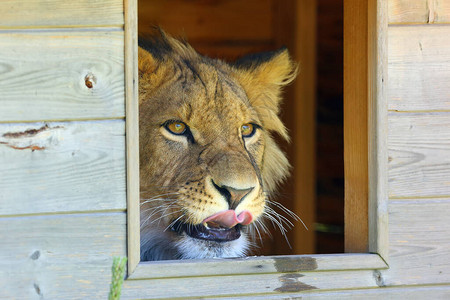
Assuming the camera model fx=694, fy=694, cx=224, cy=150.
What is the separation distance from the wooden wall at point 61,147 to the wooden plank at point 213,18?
322 centimetres

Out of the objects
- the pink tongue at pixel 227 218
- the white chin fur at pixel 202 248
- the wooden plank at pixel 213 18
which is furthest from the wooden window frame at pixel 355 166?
the wooden plank at pixel 213 18

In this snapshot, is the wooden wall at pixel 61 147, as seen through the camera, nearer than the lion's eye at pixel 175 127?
Yes

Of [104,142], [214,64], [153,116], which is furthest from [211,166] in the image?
[214,64]

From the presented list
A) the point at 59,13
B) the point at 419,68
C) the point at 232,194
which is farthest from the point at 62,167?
the point at 419,68

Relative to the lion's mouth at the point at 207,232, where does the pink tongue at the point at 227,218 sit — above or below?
above

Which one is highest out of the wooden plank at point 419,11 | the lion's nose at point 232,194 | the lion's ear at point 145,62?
the wooden plank at point 419,11

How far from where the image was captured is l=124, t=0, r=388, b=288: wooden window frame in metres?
2.23

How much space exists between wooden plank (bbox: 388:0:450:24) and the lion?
0.81 m

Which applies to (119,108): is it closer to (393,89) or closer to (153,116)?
(153,116)

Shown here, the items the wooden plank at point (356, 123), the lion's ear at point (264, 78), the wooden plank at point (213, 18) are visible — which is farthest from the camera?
the wooden plank at point (213, 18)

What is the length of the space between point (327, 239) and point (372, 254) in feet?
8.25

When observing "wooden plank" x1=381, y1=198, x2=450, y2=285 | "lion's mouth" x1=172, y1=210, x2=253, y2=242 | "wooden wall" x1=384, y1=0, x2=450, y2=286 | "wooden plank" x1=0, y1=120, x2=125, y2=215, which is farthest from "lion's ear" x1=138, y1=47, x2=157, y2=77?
"wooden plank" x1=381, y1=198, x2=450, y2=285

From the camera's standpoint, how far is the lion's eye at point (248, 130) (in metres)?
3.11

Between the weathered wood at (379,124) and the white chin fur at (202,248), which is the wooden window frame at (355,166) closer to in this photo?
the weathered wood at (379,124)
